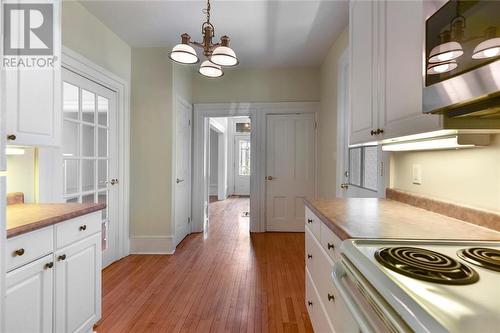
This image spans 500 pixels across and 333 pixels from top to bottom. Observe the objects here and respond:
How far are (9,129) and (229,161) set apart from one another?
26.4 ft

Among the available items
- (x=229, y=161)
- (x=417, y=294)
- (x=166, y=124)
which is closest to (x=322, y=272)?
(x=417, y=294)

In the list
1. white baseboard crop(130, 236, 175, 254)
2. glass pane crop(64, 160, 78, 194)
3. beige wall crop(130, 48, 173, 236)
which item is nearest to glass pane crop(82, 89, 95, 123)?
glass pane crop(64, 160, 78, 194)

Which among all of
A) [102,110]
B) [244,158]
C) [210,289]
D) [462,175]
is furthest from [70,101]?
[244,158]

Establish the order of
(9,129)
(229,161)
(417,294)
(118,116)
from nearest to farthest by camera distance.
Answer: (417,294) < (9,129) < (118,116) < (229,161)

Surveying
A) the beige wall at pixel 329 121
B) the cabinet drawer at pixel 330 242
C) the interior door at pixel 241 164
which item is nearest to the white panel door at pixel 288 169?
the beige wall at pixel 329 121

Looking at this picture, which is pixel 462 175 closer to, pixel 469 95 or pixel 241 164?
pixel 469 95

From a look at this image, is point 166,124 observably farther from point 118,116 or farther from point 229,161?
point 229,161

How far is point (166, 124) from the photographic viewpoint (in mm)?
3545

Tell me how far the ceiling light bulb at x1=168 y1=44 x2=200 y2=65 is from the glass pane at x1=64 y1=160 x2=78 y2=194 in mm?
1410

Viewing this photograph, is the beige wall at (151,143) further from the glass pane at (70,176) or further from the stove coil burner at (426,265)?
the stove coil burner at (426,265)

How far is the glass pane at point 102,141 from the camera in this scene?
2.98 meters

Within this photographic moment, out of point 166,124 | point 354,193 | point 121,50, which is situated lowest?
point 354,193

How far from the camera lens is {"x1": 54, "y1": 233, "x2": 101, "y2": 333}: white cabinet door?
4.84ft

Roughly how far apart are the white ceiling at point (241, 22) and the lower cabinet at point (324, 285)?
2.04m
